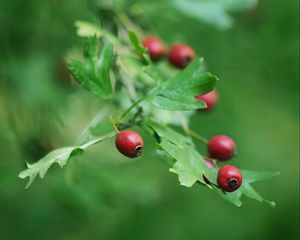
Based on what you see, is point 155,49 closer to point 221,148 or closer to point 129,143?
point 221,148

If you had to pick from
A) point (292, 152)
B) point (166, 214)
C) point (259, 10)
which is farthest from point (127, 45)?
point (292, 152)

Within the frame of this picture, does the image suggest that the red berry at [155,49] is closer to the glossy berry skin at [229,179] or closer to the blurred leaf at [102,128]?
the blurred leaf at [102,128]

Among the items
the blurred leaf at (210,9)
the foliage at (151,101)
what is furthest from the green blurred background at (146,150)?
the foliage at (151,101)

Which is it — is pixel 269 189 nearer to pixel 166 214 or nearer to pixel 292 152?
pixel 292 152

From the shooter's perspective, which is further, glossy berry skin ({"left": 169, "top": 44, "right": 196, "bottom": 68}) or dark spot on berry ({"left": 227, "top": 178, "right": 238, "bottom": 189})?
glossy berry skin ({"left": 169, "top": 44, "right": 196, "bottom": 68})

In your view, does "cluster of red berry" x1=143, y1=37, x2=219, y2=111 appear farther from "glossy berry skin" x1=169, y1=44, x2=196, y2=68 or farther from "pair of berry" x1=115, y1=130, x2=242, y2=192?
"pair of berry" x1=115, y1=130, x2=242, y2=192

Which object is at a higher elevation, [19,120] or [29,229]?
[19,120]

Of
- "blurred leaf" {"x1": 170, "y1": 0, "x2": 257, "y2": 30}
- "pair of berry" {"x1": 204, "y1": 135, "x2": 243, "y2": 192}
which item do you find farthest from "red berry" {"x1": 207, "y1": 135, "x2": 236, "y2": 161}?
"blurred leaf" {"x1": 170, "y1": 0, "x2": 257, "y2": 30}
